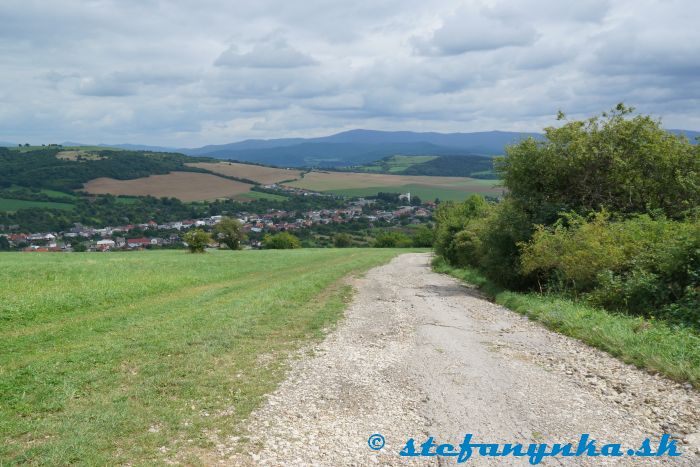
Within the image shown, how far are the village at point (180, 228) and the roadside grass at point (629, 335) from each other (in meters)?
71.3

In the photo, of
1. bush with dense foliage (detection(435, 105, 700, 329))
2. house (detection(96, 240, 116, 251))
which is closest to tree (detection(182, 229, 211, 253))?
house (detection(96, 240, 116, 251))

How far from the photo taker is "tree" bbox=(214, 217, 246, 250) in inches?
3014

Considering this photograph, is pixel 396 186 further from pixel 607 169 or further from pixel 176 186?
pixel 607 169

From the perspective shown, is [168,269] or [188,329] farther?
[168,269]

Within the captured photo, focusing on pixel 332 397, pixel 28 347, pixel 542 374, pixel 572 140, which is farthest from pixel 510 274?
pixel 28 347

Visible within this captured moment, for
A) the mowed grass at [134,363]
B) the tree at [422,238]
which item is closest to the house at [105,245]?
the tree at [422,238]

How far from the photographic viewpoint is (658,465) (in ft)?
19.1

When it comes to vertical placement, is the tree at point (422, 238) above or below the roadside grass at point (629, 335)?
below

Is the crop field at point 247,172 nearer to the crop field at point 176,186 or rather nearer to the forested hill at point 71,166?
the forested hill at point 71,166

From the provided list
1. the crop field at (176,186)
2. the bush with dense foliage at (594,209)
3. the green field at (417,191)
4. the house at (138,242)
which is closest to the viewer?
the bush with dense foliage at (594,209)

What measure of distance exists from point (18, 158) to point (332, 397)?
189347 millimetres

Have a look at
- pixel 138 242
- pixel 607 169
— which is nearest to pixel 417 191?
pixel 138 242

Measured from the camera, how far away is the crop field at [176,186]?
135 m

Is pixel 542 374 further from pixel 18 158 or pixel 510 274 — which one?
pixel 18 158
